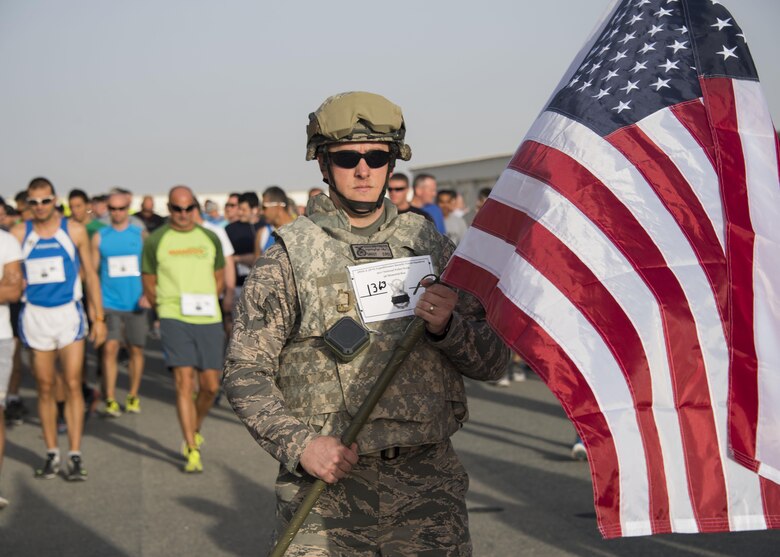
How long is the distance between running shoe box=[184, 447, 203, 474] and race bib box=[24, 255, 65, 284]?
1.68m

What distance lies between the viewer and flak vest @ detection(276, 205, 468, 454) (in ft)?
10.8

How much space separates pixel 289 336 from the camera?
3.40 meters

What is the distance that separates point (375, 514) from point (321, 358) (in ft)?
1.69

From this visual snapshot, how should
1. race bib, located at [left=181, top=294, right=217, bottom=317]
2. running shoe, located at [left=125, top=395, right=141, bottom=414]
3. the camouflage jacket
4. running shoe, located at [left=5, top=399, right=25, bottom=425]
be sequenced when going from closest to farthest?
the camouflage jacket, race bib, located at [left=181, top=294, right=217, bottom=317], running shoe, located at [left=5, top=399, right=25, bottom=425], running shoe, located at [left=125, top=395, right=141, bottom=414]

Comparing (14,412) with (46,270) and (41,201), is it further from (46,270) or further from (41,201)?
(41,201)

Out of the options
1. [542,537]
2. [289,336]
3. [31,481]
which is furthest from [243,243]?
[289,336]

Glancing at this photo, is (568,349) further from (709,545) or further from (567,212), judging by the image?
(709,545)

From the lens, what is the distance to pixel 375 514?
10.8ft

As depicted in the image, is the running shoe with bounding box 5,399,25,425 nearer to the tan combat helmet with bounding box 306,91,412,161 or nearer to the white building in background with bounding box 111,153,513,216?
the tan combat helmet with bounding box 306,91,412,161

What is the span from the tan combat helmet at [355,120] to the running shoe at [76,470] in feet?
16.5

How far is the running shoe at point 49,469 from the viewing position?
25.6ft

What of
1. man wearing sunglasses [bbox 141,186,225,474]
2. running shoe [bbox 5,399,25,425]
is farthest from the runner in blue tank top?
man wearing sunglasses [bbox 141,186,225,474]

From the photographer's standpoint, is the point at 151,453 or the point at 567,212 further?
the point at 151,453

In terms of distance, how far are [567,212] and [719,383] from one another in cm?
66
